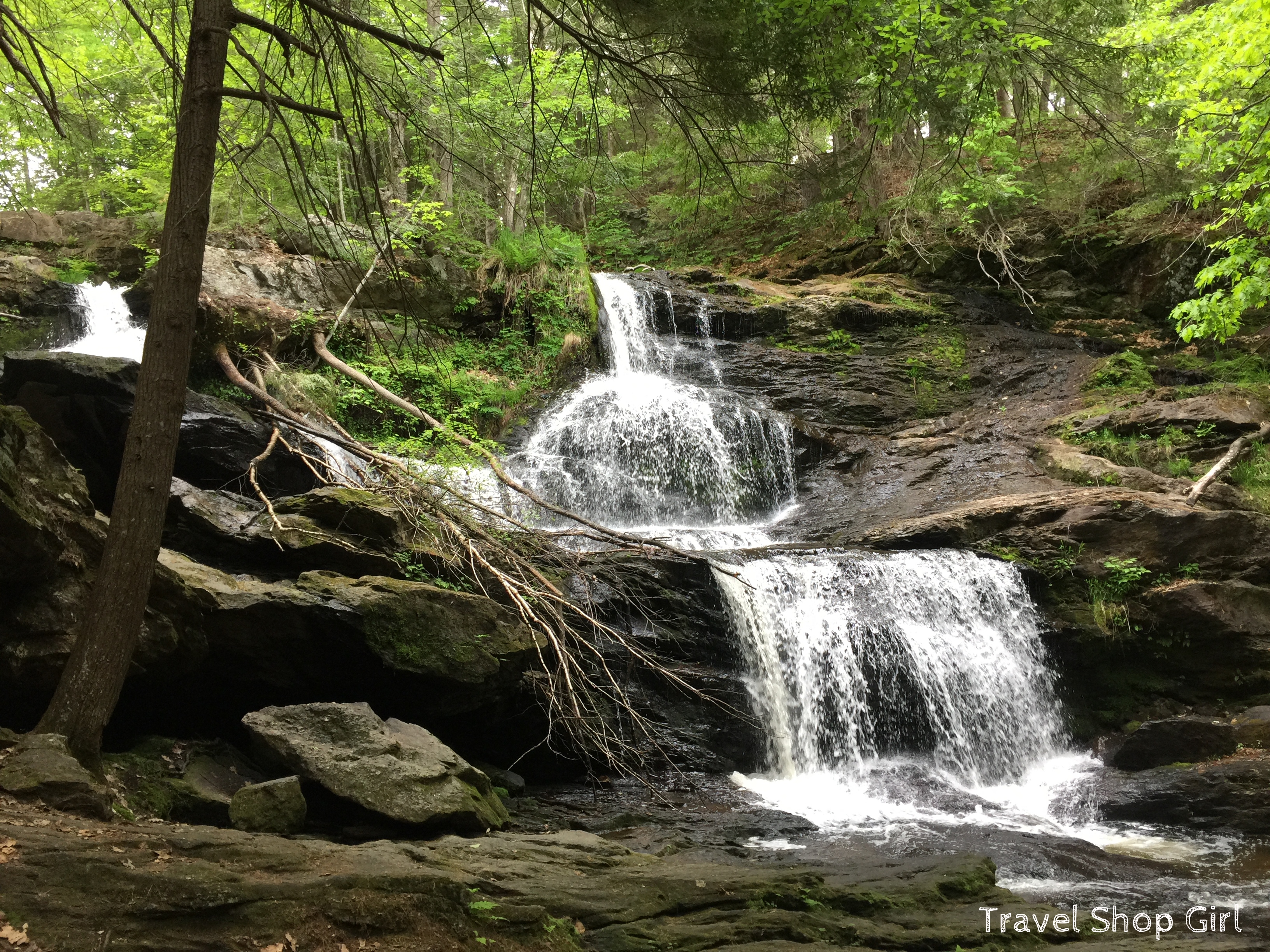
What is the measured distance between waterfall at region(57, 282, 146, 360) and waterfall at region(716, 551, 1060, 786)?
9.14m

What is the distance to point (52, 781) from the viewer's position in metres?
3.67

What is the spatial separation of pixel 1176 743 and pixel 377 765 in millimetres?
7718

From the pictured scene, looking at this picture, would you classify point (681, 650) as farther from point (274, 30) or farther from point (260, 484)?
point (274, 30)

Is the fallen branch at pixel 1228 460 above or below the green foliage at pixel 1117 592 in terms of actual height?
above

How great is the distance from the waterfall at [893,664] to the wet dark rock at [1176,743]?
3.04 ft

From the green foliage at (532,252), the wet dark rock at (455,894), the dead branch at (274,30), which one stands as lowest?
the wet dark rock at (455,894)

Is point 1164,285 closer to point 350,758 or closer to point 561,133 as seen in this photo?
point 561,133

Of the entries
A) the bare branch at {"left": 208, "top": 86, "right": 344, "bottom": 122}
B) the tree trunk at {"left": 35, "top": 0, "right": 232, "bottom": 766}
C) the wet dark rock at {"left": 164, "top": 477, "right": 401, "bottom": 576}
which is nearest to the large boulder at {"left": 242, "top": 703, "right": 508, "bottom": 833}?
the tree trunk at {"left": 35, "top": 0, "right": 232, "bottom": 766}

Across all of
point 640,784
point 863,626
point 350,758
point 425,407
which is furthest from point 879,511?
point 350,758

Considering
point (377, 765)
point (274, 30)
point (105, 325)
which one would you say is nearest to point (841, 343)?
point (105, 325)

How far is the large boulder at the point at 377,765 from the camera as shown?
5020mm

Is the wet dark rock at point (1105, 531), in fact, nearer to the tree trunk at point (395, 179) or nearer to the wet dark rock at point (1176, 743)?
the wet dark rock at point (1176, 743)

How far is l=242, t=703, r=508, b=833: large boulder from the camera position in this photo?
16.5 feet

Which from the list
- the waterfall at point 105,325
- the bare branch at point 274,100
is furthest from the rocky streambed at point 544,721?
the bare branch at point 274,100
